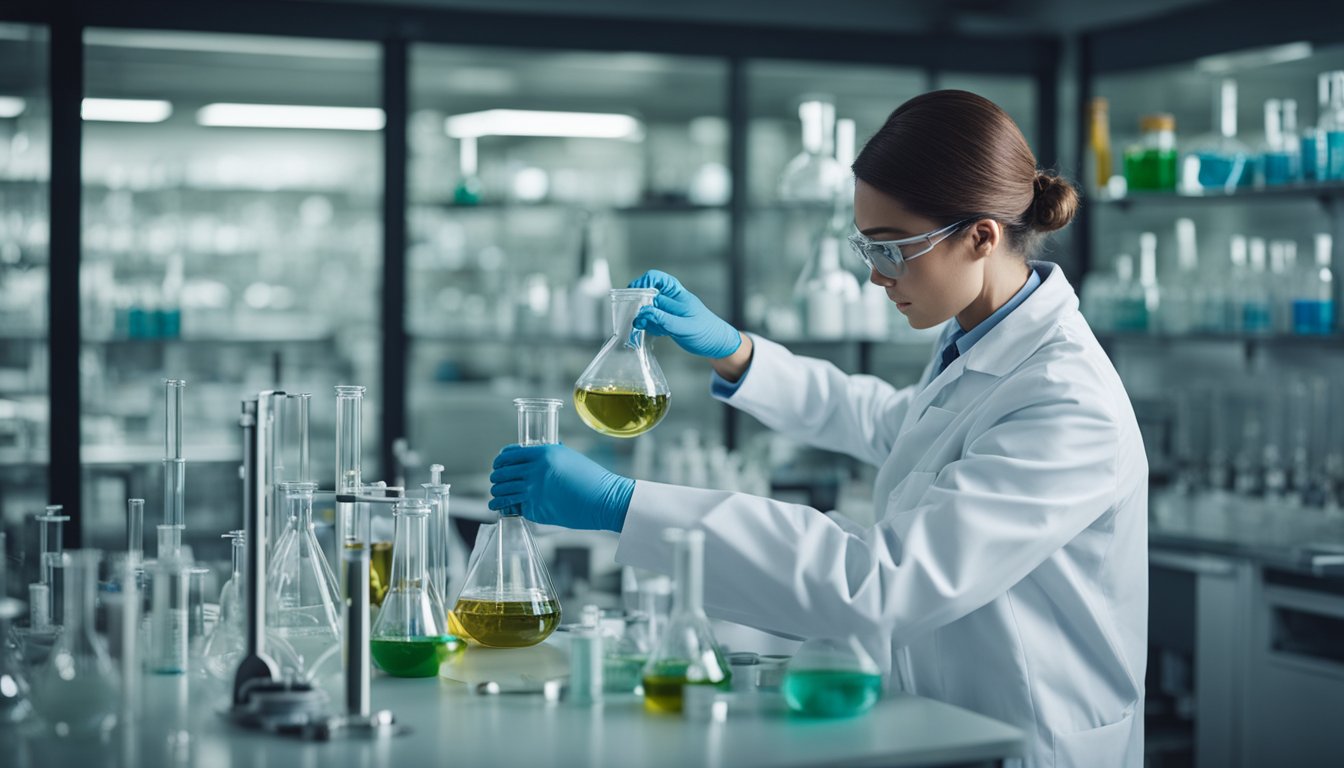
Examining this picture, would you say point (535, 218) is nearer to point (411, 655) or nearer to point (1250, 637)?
point (1250, 637)

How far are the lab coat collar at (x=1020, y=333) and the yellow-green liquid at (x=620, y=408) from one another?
0.42 meters

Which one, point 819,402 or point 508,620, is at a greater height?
point 819,402

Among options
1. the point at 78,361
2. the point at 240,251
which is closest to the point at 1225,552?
the point at 78,361

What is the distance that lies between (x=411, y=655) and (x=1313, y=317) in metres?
2.81

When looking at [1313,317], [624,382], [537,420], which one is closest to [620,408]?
[624,382]

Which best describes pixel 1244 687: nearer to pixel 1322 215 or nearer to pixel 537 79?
pixel 1322 215

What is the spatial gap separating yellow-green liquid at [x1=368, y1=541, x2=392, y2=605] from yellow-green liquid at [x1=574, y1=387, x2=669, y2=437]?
32 centimetres

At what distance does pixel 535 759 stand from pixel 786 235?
3.87 meters

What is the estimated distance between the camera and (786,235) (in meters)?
4.95

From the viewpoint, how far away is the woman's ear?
175 cm

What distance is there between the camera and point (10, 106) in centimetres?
382

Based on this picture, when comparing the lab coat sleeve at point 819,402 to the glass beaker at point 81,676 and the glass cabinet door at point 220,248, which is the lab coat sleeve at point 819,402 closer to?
the glass beaker at point 81,676

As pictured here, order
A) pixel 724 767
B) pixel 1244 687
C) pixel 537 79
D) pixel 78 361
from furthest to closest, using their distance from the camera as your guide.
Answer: pixel 537 79 → pixel 78 361 → pixel 1244 687 → pixel 724 767

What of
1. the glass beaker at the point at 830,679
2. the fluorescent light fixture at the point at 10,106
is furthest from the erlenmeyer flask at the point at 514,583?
the fluorescent light fixture at the point at 10,106
